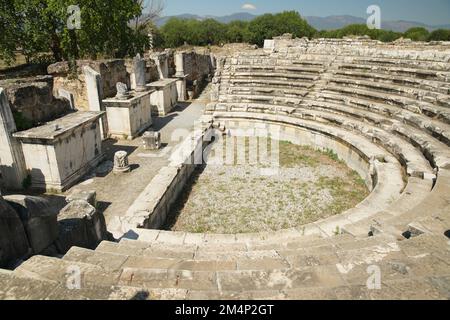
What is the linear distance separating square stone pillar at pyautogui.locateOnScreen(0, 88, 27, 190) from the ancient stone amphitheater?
402cm

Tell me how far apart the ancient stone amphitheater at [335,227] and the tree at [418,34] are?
26412mm

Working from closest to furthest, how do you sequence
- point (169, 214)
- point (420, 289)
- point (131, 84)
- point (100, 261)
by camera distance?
point (420, 289) → point (100, 261) → point (169, 214) → point (131, 84)

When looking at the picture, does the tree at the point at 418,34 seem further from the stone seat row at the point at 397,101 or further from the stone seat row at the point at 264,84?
the stone seat row at the point at 397,101

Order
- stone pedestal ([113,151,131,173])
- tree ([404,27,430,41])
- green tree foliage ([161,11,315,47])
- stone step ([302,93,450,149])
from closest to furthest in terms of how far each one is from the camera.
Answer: stone pedestal ([113,151,131,173])
stone step ([302,93,450,149])
tree ([404,27,430,41])
green tree foliage ([161,11,315,47])

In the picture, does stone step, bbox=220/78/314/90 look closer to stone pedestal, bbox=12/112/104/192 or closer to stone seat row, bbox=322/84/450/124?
stone seat row, bbox=322/84/450/124

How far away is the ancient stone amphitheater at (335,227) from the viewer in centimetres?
282

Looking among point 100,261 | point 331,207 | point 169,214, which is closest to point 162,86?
point 169,214

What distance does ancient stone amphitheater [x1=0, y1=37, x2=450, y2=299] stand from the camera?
9.27 feet

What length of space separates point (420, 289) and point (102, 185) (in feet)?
24.7

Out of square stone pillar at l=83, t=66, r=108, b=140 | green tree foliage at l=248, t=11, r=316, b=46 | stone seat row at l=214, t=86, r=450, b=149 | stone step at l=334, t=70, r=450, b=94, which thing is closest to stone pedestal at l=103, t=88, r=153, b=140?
square stone pillar at l=83, t=66, r=108, b=140

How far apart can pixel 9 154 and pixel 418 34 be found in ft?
142
